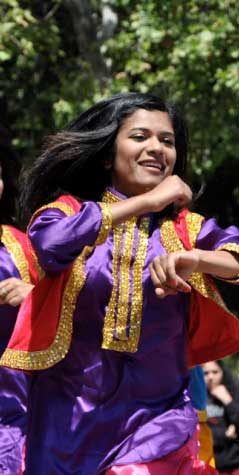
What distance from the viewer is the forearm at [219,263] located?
12.4 ft

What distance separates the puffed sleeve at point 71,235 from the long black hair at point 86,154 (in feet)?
1.50

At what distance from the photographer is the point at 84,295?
3.94 m

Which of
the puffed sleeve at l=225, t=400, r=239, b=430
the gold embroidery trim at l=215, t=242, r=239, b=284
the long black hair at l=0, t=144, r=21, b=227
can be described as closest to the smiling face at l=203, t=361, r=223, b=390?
the puffed sleeve at l=225, t=400, r=239, b=430

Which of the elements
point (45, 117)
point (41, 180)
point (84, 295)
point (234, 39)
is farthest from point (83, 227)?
point (45, 117)

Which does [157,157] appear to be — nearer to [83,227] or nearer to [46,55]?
[83,227]

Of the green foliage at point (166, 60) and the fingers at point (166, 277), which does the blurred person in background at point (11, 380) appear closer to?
the fingers at point (166, 277)

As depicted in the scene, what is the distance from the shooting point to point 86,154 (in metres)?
4.20

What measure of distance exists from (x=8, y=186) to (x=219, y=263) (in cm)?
160

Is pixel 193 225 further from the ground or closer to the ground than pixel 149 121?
closer to the ground

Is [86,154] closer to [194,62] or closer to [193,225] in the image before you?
[193,225]

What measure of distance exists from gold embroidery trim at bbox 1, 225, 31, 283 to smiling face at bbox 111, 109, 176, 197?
716 mm

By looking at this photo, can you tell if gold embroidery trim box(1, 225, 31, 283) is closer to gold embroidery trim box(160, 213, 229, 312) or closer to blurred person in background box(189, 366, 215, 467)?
gold embroidery trim box(160, 213, 229, 312)

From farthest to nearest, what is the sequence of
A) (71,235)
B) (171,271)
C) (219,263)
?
1. (219,263)
2. (71,235)
3. (171,271)

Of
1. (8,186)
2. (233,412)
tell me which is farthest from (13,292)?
(233,412)
